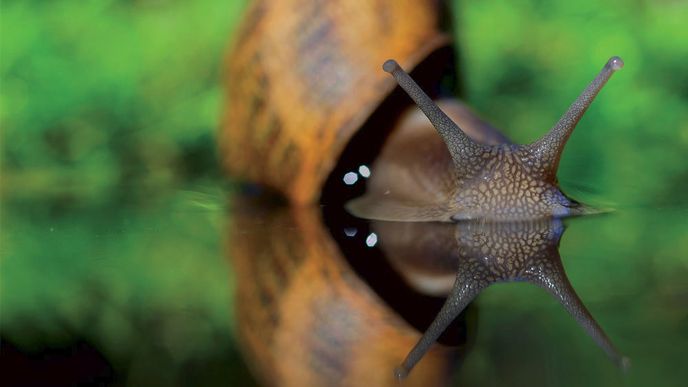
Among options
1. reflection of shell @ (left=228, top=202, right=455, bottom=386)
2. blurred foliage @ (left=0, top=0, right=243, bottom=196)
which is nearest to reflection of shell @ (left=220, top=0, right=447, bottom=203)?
blurred foliage @ (left=0, top=0, right=243, bottom=196)

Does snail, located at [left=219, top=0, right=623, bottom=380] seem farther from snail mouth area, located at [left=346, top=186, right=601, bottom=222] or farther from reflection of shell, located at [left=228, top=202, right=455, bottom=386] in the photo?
reflection of shell, located at [left=228, top=202, right=455, bottom=386]

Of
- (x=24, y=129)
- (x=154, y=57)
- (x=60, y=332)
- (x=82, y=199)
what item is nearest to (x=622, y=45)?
(x=154, y=57)

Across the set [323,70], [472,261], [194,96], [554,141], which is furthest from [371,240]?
[194,96]

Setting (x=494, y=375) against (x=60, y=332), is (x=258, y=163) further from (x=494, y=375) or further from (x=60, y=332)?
(x=494, y=375)

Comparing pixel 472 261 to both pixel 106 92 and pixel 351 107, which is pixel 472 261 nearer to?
pixel 351 107

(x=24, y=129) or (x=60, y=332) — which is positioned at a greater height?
(x=24, y=129)

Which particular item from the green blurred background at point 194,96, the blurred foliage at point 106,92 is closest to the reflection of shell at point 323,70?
the green blurred background at point 194,96

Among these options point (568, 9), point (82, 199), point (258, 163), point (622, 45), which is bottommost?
point (622, 45)
